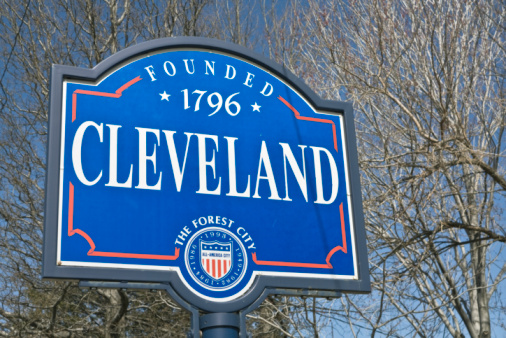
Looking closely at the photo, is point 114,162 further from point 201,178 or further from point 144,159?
point 201,178

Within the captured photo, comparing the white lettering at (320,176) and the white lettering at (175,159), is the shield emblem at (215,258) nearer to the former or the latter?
the white lettering at (175,159)

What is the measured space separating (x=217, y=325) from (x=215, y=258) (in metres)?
0.27

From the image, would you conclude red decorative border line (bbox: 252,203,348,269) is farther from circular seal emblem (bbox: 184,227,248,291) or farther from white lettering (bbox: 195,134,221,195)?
white lettering (bbox: 195,134,221,195)

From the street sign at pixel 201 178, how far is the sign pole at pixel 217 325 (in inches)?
1.9

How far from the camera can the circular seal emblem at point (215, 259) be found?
2.87m

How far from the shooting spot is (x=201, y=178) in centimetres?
304

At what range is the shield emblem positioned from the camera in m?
2.89

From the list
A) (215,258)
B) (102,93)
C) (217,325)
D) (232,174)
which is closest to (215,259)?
(215,258)

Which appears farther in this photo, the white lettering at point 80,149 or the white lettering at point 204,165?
the white lettering at point 204,165

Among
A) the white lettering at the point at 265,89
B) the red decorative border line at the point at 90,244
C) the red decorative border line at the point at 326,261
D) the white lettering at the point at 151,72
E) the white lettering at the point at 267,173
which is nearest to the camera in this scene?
the red decorative border line at the point at 90,244

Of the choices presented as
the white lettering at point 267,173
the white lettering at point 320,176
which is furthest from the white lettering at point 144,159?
the white lettering at point 320,176

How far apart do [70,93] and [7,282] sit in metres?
9.27

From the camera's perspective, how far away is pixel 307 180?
3.24 metres

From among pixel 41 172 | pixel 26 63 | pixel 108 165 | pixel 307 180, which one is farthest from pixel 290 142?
pixel 26 63
